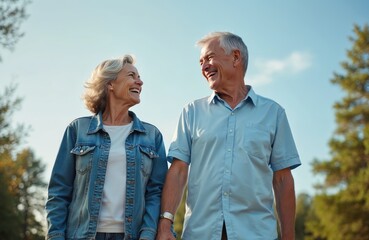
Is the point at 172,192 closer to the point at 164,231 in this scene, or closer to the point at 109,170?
the point at 164,231

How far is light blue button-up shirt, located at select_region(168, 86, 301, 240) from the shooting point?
12.8 feet

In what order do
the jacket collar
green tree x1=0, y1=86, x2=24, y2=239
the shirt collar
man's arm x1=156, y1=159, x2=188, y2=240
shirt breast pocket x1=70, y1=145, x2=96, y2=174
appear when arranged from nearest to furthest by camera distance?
man's arm x1=156, y1=159, x2=188, y2=240
shirt breast pocket x1=70, y1=145, x2=96, y2=174
the jacket collar
the shirt collar
green tree x1=0, y1=86, x2=24, y2=239

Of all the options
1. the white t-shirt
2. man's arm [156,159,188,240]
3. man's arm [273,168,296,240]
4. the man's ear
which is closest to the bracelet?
man's arm [156,159,188,240]

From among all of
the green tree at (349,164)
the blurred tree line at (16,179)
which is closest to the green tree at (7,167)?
the blurred tree line at (16,179)

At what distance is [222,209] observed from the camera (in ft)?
12.8

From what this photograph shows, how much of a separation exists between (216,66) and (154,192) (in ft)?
3.71

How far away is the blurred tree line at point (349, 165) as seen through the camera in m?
22.6

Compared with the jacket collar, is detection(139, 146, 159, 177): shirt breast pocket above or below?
below

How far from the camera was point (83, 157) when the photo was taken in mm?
4129

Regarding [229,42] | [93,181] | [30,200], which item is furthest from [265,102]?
[30,200]

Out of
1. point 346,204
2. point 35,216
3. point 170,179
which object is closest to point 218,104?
point 170,179

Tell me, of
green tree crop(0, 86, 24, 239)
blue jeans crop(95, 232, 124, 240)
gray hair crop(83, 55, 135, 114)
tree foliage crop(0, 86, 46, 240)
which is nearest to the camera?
blue jeans crop(95, 232, 124, 240)

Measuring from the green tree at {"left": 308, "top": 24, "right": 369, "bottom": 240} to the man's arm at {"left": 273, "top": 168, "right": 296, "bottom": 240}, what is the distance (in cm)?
1828

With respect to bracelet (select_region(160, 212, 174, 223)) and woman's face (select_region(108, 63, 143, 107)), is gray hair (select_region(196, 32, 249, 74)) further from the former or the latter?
bracelet (select_region(160, 212, 174, 223))
